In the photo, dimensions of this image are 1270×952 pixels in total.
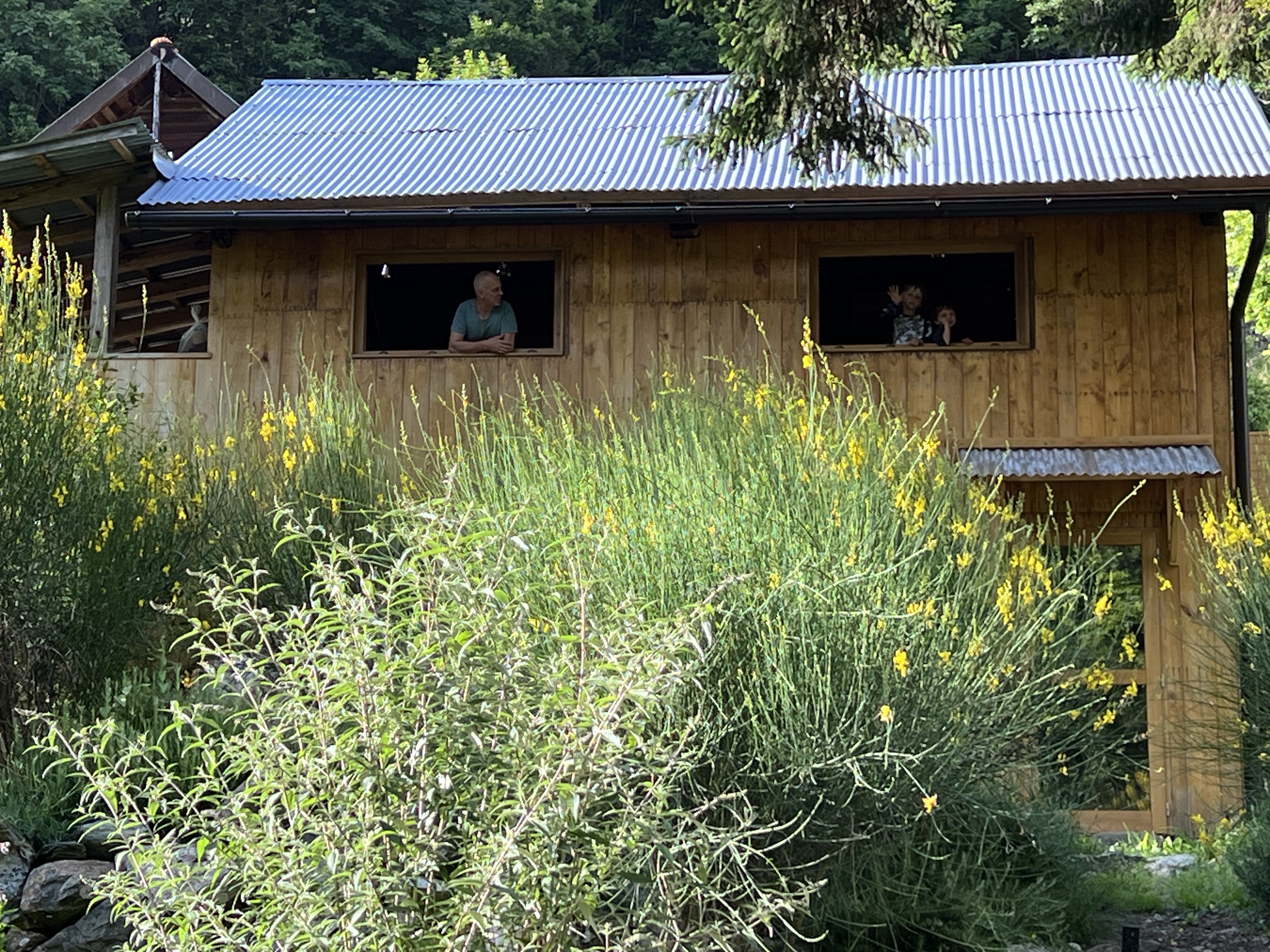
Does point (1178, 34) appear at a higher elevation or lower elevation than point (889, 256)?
higher

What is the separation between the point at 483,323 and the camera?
11.1 m

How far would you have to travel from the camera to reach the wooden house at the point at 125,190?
1027cm

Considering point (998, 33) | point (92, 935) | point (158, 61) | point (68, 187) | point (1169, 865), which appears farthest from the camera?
point (998, 33)

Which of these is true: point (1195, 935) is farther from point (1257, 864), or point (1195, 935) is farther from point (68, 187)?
point (68, 187)

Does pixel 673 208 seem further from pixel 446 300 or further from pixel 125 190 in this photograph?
pixel 446 300

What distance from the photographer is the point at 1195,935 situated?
22.2 ft

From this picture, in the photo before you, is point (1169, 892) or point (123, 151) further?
point (123, 151)

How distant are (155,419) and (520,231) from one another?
286cm

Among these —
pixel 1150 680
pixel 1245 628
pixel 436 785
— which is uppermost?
pixel 1245 628

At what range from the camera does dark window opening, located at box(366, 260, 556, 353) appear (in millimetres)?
14273

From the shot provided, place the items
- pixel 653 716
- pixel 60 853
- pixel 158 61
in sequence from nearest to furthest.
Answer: pixel 653 716 < pixel 60 853 < pixel 158 61

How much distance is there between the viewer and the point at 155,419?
10492 millimetres

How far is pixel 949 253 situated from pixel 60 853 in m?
7.30

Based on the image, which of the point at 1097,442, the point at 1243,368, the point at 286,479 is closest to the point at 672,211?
the point at 1097,442
